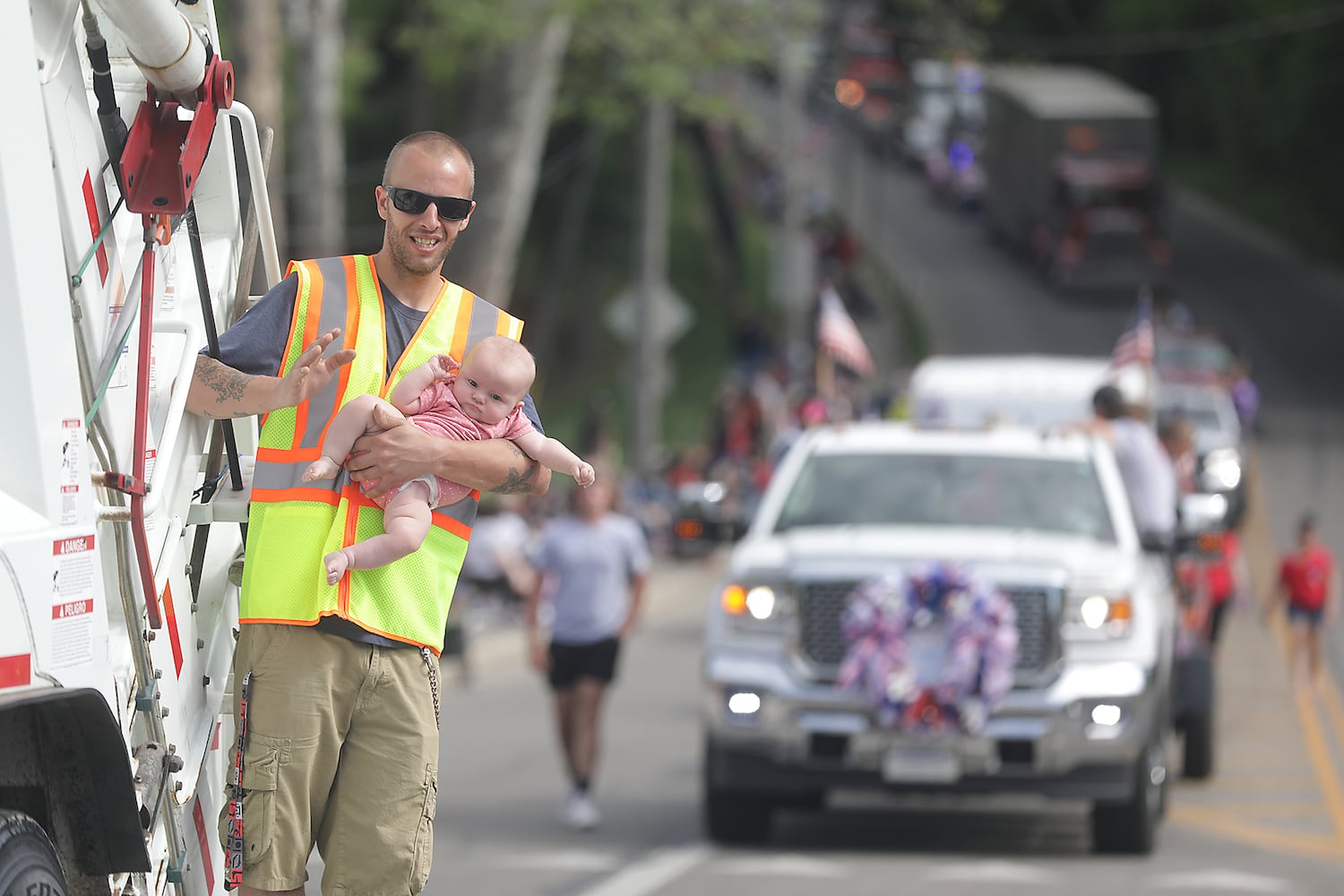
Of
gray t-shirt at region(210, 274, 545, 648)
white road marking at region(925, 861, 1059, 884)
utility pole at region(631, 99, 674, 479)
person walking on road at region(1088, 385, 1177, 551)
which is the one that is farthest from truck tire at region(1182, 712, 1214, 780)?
utility pole at region(631, 99, 674, 479)

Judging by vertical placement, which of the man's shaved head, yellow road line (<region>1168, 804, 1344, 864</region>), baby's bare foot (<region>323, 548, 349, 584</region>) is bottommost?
yellow road line (<region>1168, 804, 1344, 864</region>)

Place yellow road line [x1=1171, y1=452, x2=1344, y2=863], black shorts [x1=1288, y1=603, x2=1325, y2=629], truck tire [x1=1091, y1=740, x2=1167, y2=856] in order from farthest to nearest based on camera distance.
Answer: black shorts [x1=1288, y1=603, x2=1325, y2=629] → yellow road line [x1=1171, y1=452, x2=1344, y2=863] → truck tire [x1=1091, y1=740, x2=1167, y2=856]

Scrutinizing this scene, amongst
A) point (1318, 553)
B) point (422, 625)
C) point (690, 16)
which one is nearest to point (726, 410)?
point (690, 16)

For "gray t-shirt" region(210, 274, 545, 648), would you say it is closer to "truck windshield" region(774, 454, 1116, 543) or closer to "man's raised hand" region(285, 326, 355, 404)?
"man's raised hand" region(285, 326, 355, 404)

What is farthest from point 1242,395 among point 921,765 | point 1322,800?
point 921,765

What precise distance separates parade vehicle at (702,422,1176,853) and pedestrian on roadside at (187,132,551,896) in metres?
6.21

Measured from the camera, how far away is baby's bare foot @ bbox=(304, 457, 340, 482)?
4735 mm

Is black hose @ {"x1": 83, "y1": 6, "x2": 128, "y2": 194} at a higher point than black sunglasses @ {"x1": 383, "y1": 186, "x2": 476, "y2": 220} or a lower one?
higher

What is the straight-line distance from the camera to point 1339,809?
540 inches

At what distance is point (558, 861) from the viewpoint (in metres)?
11.2

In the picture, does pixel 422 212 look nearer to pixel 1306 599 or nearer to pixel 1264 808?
pixel 1264 808

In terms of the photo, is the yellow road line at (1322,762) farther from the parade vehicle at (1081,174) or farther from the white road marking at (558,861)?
the parade vehicle at (1081,174)

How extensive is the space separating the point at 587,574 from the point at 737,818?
5.99 ft

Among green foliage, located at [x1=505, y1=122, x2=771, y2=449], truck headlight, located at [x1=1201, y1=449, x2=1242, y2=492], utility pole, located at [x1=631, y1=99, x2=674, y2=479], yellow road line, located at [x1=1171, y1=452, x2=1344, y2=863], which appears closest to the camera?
yellow road line, located at [x1=1171, y1=452, x2=1344, y2=863]
